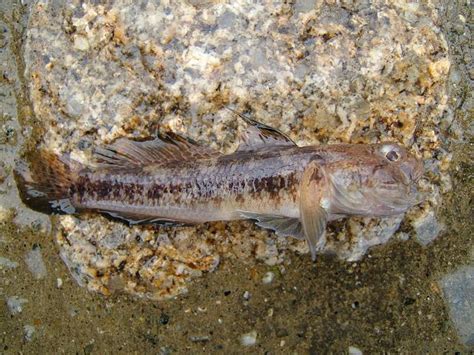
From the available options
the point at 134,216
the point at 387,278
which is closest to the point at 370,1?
the point at 387,278

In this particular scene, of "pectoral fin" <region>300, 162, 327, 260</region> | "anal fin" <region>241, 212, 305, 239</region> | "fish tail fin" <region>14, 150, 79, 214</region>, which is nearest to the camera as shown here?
"pectoral fin" <region>300, 162, 327, 260</region>

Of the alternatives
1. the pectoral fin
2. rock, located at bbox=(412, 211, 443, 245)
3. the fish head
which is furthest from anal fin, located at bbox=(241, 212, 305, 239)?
rock, located at bbox=(412, 211, 443, 245)

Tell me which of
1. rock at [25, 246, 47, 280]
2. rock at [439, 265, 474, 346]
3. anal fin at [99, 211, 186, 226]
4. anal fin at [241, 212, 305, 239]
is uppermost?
anal fin at [241, 212, 305, 239]

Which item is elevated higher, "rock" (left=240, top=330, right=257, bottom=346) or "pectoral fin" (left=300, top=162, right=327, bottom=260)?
"pectoral fin" (left=300, top=162, right=327, bottom=260)

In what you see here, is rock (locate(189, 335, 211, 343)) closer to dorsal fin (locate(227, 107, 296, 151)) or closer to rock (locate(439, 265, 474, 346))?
dorsal fin (locate(227, 107, 296, 151))

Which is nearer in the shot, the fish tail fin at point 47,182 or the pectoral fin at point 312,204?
the pectoral fin at point 312,204

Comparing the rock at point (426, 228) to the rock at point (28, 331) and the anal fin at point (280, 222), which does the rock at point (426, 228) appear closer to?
the anal fin at point (280, 222)

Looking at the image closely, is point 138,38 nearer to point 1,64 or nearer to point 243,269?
point 1,64

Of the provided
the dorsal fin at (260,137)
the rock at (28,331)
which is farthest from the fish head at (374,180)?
the rock at (28,331)
